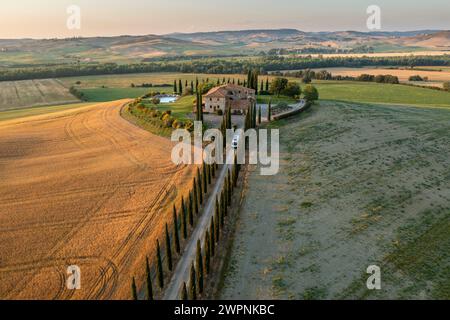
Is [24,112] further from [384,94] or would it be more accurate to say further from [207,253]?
[384,94]

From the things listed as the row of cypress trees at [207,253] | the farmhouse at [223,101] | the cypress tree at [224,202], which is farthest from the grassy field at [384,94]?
the row of cypress trees at [207,253]

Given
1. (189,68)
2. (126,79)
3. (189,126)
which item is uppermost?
(189,68)

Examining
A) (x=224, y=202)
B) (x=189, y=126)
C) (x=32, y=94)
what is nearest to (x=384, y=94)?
(x=189, y=126)

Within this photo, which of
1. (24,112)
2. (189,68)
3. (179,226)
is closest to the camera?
(179,226)

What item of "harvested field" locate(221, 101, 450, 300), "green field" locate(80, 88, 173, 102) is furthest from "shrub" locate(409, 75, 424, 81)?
"green field" locate(80, 88, 173, 102)

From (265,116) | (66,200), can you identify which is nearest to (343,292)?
(66,200)

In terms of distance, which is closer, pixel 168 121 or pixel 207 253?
pixel 207 253
